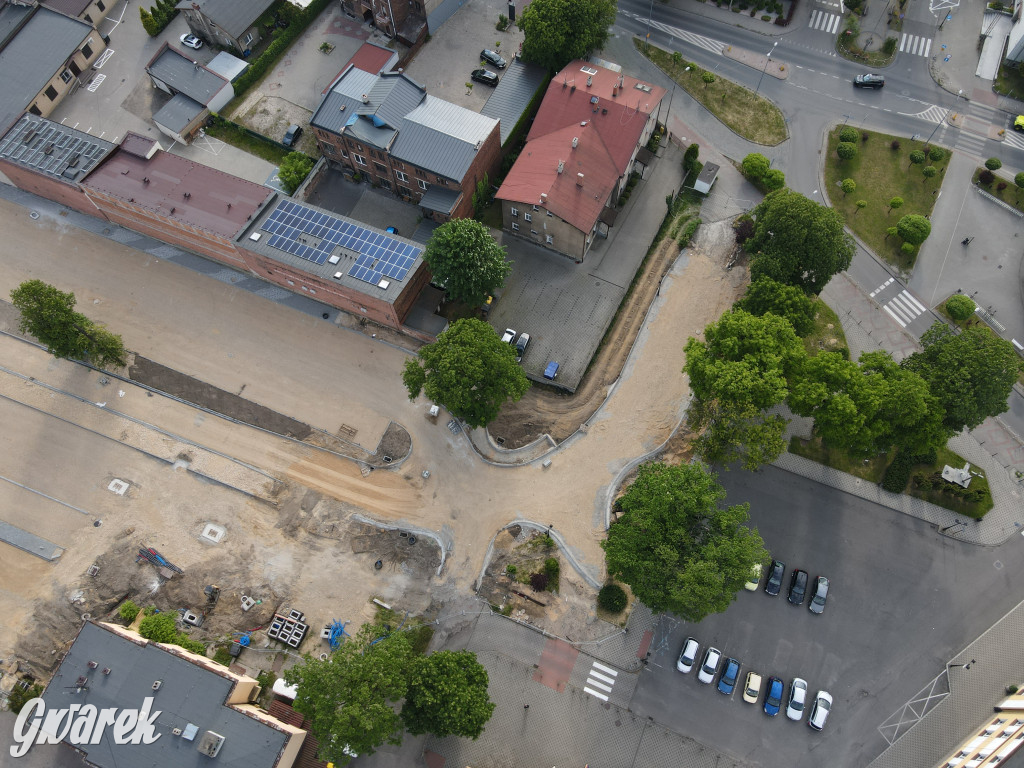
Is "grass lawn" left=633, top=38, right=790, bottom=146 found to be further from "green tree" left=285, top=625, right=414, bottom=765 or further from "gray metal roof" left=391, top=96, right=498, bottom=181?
"green tree" left=285, top=625, right=414, bottom=765

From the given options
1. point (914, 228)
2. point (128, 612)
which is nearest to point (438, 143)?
point (914, 228)

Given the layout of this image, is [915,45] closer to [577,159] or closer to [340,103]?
[577,159]

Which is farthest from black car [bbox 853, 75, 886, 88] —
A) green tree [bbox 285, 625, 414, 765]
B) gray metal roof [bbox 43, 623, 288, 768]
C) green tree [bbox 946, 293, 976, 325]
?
gray metal roof [bbox 43, 623, 288, 768]

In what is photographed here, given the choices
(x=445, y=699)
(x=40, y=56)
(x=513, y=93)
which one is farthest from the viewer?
(x=40, y=56)

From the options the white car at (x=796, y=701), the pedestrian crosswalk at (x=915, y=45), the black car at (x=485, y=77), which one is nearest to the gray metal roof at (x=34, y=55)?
the black car at (x=485, y=77)

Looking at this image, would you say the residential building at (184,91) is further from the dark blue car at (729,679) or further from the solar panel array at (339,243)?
the dark blue car at (729,679)

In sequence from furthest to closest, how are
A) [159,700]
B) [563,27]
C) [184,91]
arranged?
[184,91] → [563,27] → [159,700]
